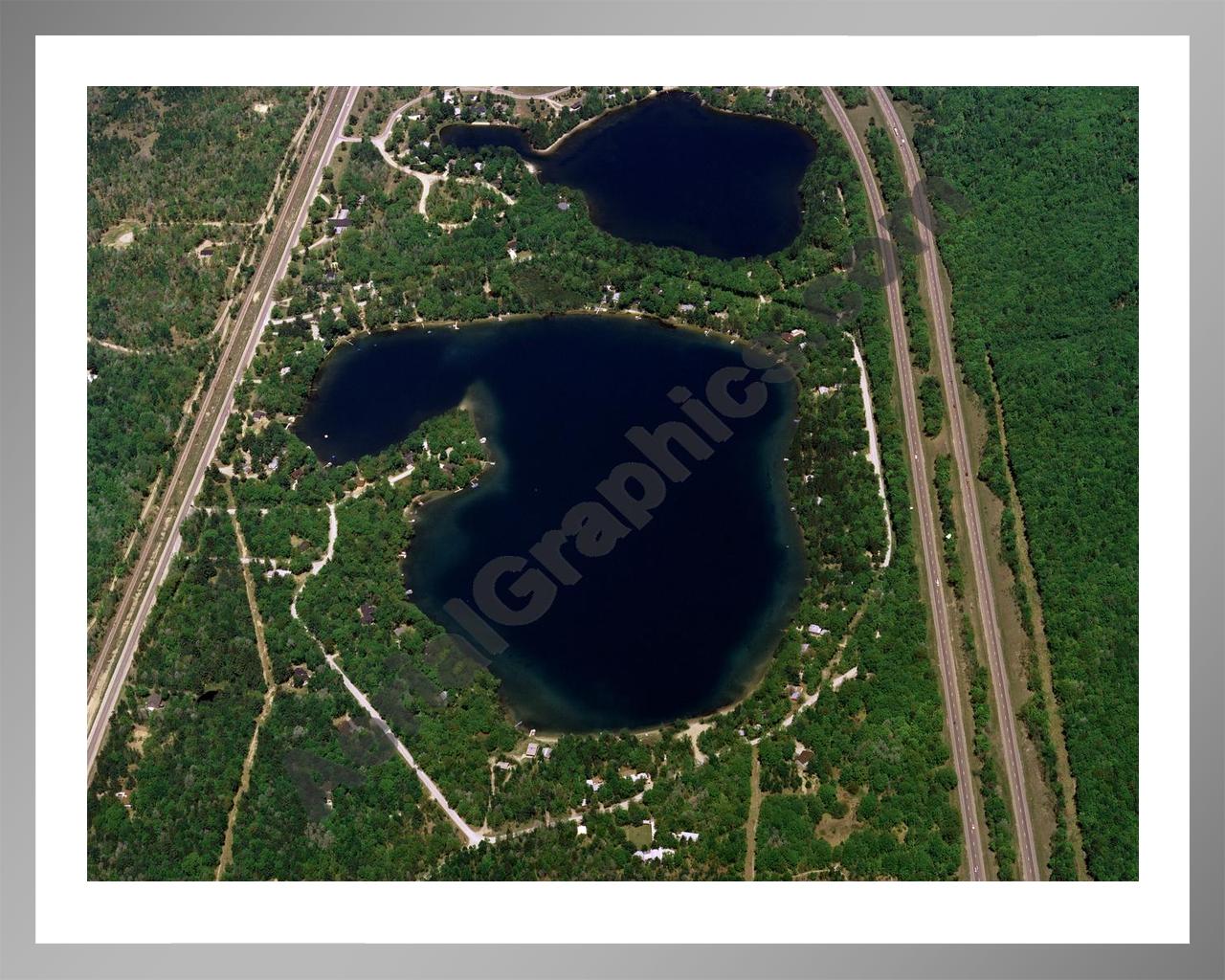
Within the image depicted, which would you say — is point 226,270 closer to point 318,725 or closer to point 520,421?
point 520,421

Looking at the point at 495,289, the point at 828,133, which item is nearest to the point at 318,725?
the point at 495,289

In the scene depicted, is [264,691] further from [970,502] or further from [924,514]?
[970,502]

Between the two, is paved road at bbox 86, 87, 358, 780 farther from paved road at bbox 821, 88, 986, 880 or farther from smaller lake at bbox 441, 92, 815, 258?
paved road at bbox 821, 88, 986, 880

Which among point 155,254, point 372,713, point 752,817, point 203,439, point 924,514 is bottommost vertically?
point 752,817

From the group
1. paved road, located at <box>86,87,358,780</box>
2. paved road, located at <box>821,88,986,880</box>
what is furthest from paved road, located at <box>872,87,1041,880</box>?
paved road, located at <box>86,87,358,780</box>

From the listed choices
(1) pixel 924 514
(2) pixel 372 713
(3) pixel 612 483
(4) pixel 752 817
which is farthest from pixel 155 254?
(4) pixel 752 817

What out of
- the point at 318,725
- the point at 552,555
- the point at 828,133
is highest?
the point at 828,133
